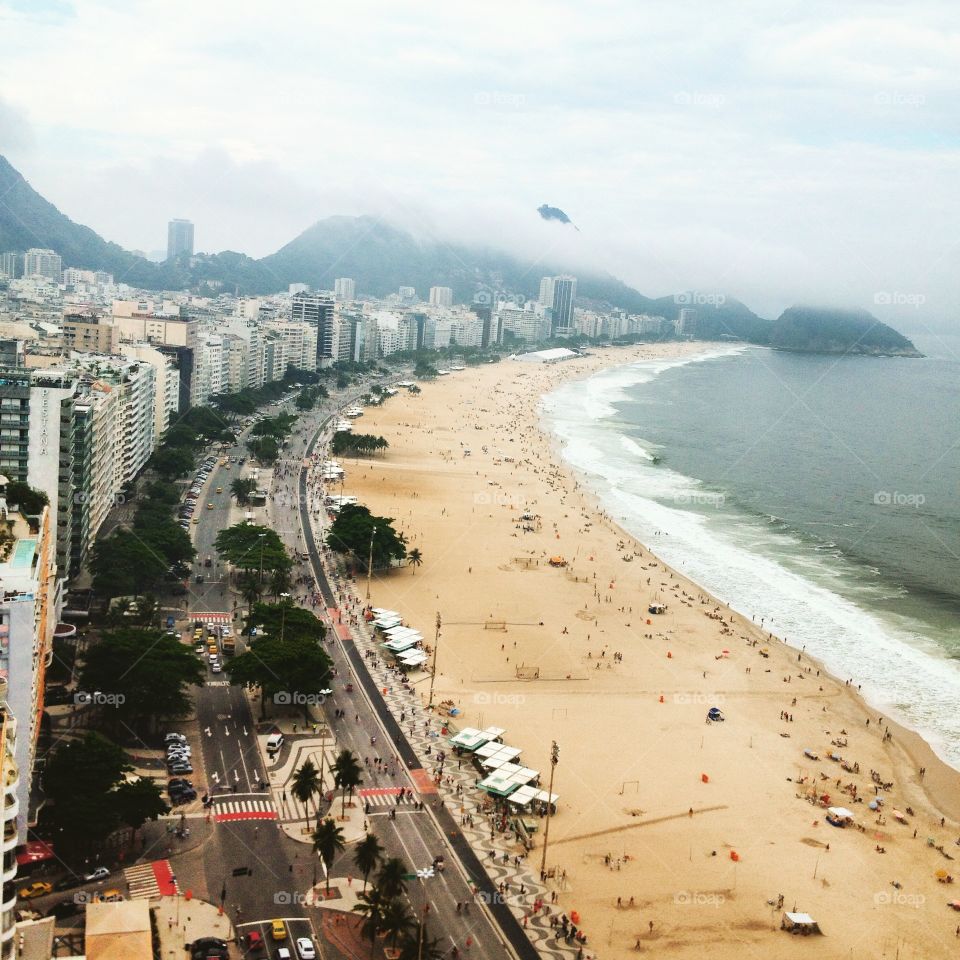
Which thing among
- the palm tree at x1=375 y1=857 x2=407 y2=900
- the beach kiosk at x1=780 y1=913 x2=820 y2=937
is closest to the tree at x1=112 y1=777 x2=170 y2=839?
the palm tree at x1=375 y1=857 x2=407 y2=900

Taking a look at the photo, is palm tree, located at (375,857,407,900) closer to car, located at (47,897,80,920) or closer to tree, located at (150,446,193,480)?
car, located at (47,897,80,920)

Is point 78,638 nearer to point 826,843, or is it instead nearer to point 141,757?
point 141,757

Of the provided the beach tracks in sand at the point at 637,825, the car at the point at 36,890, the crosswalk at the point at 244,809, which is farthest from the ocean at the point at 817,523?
the car at the point at 36,890

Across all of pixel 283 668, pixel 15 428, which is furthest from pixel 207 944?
pixel 15 428

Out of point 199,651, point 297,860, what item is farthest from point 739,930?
point 199,651

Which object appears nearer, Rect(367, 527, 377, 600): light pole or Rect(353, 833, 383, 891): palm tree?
Rect(353, 833, 383, 891): palm tree

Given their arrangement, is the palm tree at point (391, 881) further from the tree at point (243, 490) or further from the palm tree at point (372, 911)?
the tree at point (243, 490)
